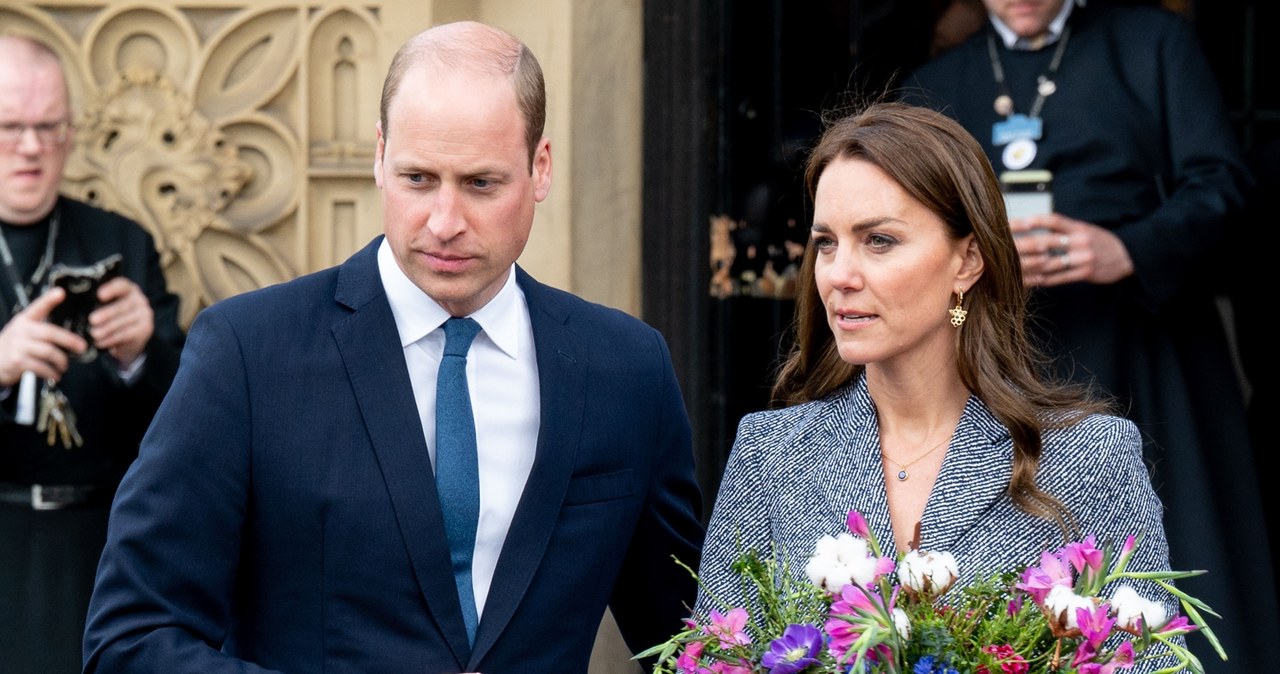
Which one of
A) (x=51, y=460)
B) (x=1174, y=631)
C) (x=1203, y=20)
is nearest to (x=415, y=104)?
(x=1174, y=631)

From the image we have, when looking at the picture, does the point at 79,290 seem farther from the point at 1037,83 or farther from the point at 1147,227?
the point at 1147,227

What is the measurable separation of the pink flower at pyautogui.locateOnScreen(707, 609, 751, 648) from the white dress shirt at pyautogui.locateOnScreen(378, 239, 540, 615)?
469 mm

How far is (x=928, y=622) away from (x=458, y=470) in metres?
0.81

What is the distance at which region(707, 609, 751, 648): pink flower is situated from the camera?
2496mm

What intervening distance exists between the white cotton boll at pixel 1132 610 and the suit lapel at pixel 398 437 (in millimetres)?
962

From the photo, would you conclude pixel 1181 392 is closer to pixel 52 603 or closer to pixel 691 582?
pixel 691 582

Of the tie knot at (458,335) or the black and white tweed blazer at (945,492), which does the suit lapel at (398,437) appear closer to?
the tie knot at (458,335)

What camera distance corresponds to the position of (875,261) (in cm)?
296

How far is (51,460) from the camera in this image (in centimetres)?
459

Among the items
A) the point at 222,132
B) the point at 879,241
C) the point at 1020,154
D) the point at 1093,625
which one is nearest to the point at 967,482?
the point at 879,241

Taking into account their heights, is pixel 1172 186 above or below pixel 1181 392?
above

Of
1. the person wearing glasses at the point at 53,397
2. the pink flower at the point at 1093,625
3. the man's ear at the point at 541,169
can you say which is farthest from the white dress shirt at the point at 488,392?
the person wearing glasses at the point at 53,397

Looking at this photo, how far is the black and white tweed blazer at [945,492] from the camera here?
2885mm

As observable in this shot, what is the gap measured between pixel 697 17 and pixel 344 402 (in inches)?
94.3
